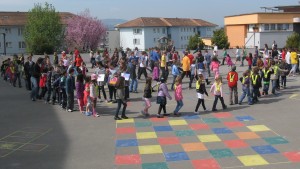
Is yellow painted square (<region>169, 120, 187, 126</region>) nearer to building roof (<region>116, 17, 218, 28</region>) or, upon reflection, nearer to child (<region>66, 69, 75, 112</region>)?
child (<region>66, 69, 75, 112</region>)

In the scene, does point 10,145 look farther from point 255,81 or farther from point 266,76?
point 266,76

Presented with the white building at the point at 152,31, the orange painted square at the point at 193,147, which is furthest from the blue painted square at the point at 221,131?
the white building at the point at 152,31

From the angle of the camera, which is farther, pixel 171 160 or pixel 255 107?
pixel 255 107

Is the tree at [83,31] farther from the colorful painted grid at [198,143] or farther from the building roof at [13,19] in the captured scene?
the colorful painted grid at [198,143]

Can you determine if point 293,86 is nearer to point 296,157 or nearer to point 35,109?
point 296,157

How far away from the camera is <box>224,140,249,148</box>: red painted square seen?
10609 millimetres

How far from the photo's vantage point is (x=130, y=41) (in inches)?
3506

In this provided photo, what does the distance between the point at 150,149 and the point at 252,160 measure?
8.91 ft

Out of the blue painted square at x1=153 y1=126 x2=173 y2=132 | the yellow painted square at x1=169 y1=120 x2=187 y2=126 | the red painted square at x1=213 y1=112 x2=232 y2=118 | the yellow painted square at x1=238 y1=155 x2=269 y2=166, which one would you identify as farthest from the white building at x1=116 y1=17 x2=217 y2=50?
the yellow painted square at x1=238 y1=155 x2=269 y2=166

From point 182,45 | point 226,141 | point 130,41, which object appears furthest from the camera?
point 182,45

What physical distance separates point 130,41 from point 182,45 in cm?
1600

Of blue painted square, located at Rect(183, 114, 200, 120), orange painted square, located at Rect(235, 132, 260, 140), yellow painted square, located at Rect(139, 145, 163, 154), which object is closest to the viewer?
yellow painted square, located at Rect(139, 145, 163, 154)

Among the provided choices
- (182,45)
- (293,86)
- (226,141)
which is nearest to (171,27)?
(182,45)

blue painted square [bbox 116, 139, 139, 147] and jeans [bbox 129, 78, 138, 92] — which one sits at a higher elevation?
jeans [bbox 129, 78, 138, 92]
